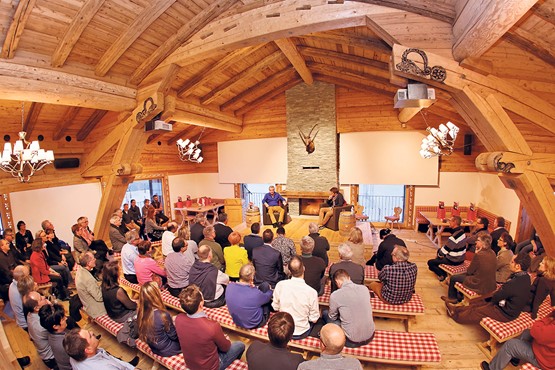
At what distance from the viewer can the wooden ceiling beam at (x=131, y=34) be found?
377 centimetres

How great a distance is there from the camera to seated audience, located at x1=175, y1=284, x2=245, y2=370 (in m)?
2.36

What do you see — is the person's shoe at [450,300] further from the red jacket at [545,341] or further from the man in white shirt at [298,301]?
the man in white shirt at [298,301]

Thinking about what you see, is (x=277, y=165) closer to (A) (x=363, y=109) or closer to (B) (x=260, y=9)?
(A) (x=363, y=109)

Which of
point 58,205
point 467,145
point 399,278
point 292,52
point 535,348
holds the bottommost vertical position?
point 535,348

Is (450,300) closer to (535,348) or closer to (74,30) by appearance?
(535,348)

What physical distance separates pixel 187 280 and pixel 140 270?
726mm

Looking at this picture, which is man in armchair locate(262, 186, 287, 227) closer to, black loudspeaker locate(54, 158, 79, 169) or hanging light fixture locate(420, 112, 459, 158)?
hanging light fixture locate(420, 112, 459, 158)

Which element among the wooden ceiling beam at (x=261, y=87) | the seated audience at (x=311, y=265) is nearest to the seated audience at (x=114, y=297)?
the seated audience at (x=311, y=265)

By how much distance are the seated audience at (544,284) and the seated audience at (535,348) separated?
2.57ft

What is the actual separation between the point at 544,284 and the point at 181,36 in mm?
6081

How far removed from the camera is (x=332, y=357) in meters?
1.94

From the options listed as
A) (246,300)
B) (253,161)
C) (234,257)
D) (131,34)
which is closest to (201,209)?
(253,161)

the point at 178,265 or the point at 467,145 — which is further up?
the point at 467,145

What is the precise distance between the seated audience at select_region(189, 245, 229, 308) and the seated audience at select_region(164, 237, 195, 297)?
0.27 metres
